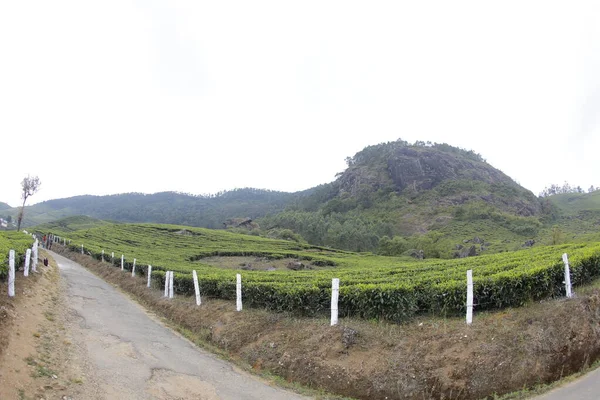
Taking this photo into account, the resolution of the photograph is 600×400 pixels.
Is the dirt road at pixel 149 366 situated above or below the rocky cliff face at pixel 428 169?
below

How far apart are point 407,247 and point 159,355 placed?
251ft

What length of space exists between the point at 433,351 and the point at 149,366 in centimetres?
692

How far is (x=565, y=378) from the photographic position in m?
7.38

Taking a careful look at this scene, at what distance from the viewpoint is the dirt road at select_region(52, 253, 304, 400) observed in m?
7.95

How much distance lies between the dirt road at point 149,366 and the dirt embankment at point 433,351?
40.6 inches

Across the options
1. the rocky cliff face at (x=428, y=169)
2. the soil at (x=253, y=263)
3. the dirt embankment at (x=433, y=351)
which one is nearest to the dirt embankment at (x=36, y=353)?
the dirt embankment at (x=433, y=351)

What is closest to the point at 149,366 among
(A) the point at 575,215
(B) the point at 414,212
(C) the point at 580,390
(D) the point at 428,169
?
(C) the point at 580,390

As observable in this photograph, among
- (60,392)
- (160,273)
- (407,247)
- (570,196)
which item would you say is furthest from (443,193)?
(60,392)

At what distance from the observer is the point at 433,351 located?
8.64m

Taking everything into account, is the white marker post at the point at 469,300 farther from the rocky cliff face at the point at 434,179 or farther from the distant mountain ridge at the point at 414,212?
the rocky cliff face at the point at 434,179

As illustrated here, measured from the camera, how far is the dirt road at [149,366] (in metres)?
7.95

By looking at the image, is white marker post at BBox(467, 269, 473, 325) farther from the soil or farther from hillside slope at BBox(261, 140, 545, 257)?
hillside slope at BBox(261, 140, 545, 257)

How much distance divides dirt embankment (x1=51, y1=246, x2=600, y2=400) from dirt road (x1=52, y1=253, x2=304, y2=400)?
1030 mm

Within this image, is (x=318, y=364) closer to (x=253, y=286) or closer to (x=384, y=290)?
(x=384, y=290)
